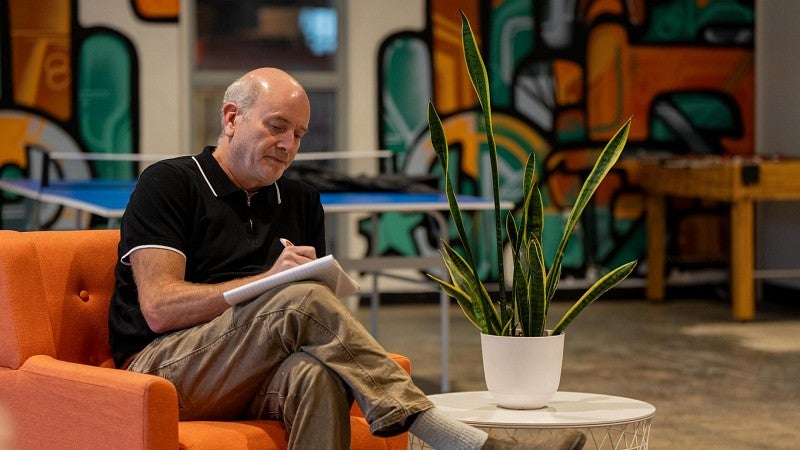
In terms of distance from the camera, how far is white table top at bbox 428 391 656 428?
9.12ft

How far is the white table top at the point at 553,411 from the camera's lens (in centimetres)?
278

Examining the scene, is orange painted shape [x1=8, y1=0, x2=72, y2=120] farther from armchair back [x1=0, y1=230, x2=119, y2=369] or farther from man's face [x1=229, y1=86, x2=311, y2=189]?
man's face [x1=229, y1=86, x2=311, y2=189]

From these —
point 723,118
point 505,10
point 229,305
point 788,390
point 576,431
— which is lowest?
point 788,390

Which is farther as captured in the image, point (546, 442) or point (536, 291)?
point (536, 291)

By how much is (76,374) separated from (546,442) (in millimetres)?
996

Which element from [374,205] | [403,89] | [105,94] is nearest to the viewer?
[374,205]

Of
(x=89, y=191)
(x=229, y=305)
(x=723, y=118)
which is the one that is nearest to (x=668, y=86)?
(x=723, y=118)

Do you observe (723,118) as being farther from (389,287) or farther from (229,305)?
(229,305)

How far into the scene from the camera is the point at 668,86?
859cm

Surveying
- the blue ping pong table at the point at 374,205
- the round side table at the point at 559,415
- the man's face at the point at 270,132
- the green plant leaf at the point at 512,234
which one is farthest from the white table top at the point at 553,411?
the blue ping pong table at the point at 374,205

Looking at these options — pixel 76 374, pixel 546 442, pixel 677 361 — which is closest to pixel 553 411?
pixel 546 442

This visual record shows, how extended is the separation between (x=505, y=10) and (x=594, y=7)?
23.5 inches

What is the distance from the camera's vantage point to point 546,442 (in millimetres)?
2693

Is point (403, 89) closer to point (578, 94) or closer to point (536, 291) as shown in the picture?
point (578, 94)
